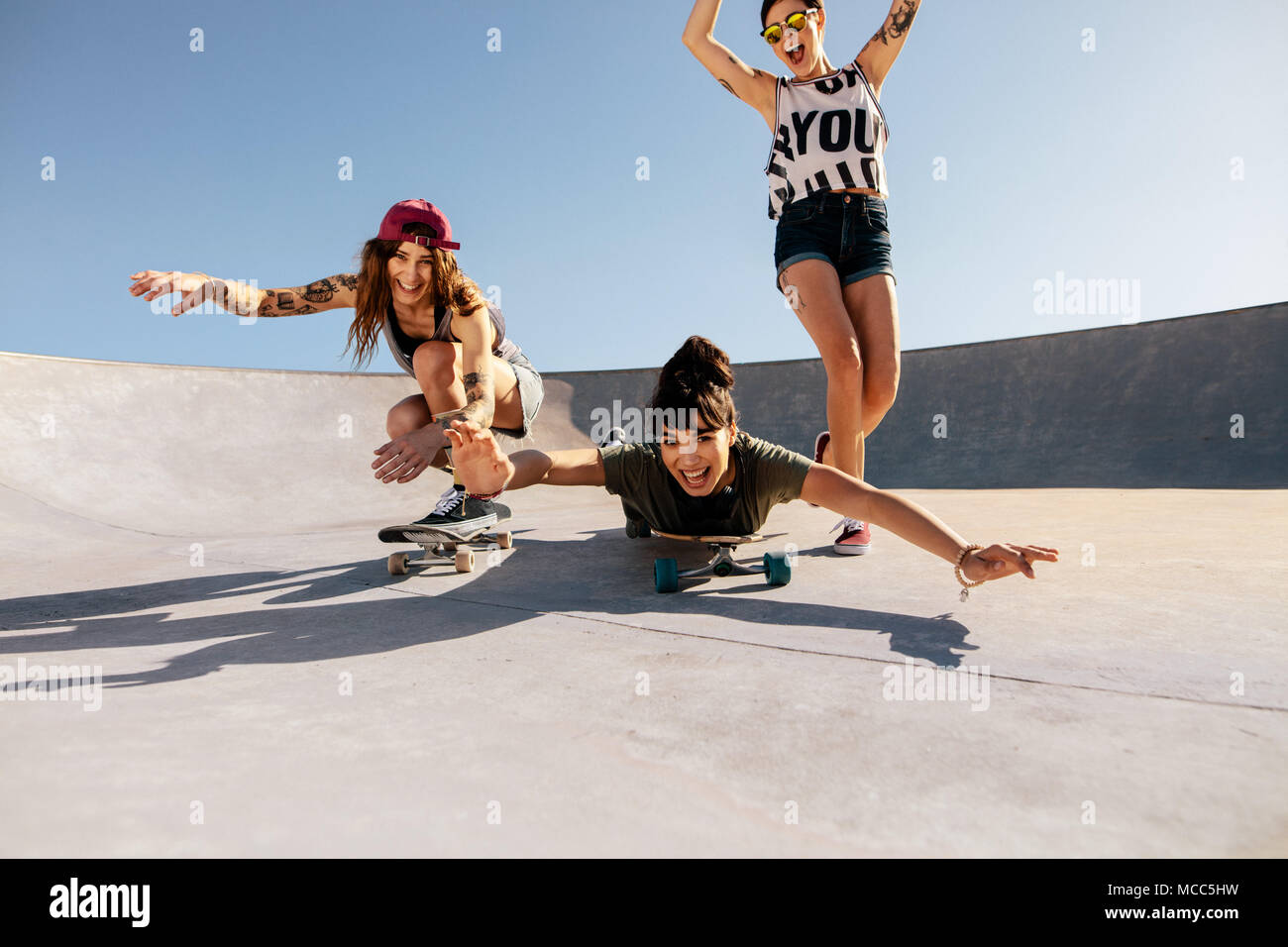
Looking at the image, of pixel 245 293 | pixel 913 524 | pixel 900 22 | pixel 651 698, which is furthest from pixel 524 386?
pixel 651 698

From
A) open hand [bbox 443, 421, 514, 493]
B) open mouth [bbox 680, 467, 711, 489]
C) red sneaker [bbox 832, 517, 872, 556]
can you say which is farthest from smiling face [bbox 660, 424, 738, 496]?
red sneaker [bbox 832, 517, 872, 556]

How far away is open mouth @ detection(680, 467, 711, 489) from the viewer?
2.43m

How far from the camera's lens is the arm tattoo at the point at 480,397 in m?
2.35

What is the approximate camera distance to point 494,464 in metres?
1.98

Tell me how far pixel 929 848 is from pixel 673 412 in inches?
70.1

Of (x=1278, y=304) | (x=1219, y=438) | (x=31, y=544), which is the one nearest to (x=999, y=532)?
(x=31, y=544)

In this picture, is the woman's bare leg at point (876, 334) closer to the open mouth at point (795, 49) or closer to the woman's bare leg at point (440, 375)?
the open mouth at point (795, 49)

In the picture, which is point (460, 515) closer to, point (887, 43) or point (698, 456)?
point (698, 456)

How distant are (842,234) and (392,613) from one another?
2319mm

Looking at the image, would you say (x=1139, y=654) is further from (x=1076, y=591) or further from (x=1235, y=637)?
(x=1076, y=591)

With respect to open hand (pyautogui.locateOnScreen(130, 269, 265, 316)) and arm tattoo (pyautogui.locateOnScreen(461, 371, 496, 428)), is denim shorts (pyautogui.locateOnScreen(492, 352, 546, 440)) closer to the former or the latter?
arm tattoo (pyautogui.locateOnScreen(461, 371, 496, 428))

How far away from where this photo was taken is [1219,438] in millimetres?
7473

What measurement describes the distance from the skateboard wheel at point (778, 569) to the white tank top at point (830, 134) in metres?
1.62

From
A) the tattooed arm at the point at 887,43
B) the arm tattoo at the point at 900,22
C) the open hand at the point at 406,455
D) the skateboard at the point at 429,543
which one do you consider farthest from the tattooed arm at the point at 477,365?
the arm tattoo at the point at 900,22
